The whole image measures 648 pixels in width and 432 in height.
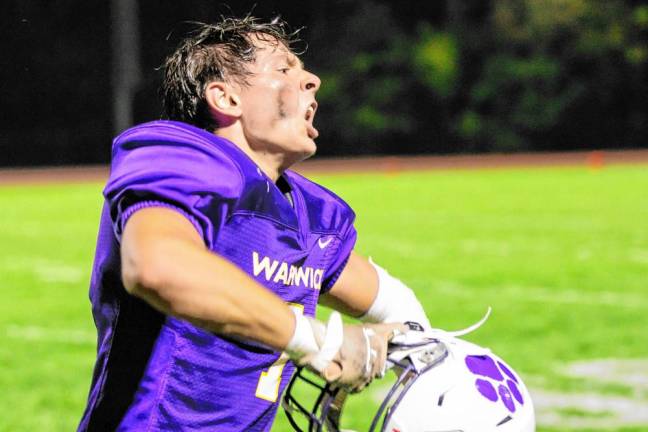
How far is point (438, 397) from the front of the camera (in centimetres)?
258

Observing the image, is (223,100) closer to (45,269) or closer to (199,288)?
(199,288)

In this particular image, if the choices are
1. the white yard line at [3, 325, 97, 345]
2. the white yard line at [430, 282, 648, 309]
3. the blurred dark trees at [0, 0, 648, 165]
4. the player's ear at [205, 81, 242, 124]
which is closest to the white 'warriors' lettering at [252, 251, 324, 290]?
the player's ear at [205, 81, 242, 124]

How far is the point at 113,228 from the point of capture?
2.49m

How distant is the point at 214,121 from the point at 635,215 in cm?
1211

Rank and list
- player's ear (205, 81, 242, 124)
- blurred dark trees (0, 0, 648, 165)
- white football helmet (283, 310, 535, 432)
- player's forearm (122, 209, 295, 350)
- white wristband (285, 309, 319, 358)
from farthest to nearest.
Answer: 1. blurred dark trees (0, 0, 648, 165)
2. player's ear (205, 81, 242, 124)
3. white football helmet (283, 310, 535, 432)
4. white wristband (285, 309, 319, 358)
5. player's forearm (122, 209, 295, 350)

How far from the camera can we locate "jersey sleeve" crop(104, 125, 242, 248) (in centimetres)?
228

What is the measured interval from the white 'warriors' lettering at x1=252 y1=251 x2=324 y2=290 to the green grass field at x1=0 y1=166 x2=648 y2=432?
84.3 inches

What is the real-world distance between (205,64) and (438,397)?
954 millimetres

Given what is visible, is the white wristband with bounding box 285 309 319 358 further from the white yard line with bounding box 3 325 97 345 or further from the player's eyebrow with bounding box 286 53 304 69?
the white yard line with bounding box 3 325 97 345

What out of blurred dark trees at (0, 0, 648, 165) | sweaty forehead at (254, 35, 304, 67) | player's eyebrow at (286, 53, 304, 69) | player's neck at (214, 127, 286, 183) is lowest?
blurred dark trees at (0, 0, 648, 165)

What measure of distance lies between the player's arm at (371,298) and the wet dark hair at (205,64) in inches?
25.1

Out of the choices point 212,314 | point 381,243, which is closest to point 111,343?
point 212,314

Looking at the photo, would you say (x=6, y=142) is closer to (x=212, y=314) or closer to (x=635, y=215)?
(x=635, y=215)

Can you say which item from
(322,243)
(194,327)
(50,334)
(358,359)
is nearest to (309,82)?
(322,243)
